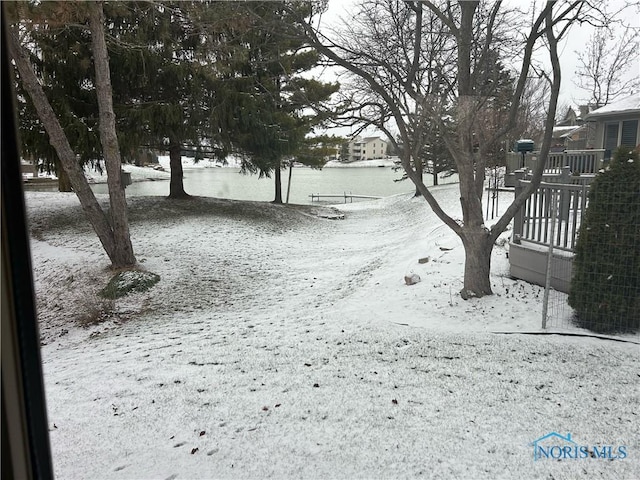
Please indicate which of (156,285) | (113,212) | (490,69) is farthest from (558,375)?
(113,212)

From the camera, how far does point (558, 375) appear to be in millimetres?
2756

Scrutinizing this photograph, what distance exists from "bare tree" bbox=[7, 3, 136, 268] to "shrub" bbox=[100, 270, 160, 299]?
46cm

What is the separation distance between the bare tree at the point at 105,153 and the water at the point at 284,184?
6.40 metres

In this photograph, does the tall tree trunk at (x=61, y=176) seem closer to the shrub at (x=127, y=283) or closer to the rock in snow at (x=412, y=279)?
the shrub at (x=127, y=283)

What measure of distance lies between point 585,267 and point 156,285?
16.4ft

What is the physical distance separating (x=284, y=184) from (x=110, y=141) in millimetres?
19511

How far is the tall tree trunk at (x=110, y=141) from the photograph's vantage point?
5.65m

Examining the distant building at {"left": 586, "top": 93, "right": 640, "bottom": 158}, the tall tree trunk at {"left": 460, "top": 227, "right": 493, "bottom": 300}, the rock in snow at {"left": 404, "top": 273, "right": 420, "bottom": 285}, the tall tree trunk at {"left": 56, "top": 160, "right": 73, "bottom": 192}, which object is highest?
the distant building at {"left": 586, "top": 93, "right": 640, "bottom": 158}

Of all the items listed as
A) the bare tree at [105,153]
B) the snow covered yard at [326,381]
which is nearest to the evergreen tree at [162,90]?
the bare tree at [105,153]

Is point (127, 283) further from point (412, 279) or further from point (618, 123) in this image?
point (618, 123)

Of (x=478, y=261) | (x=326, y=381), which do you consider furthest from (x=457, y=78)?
(x=326, y=381)

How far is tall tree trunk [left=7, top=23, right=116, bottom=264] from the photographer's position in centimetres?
509

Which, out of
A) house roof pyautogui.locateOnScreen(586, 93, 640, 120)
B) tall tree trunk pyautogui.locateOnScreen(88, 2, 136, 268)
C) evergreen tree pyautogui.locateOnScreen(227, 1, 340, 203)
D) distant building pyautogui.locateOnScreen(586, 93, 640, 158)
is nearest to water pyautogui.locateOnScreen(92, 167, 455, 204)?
evergreen tree pyautogui.locateOnScreen(227, 1, 340, 203)

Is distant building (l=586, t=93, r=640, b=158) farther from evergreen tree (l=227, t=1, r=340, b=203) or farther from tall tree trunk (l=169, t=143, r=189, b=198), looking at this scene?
tall tree trunk (l=169, t=143, r=189, b=198)
